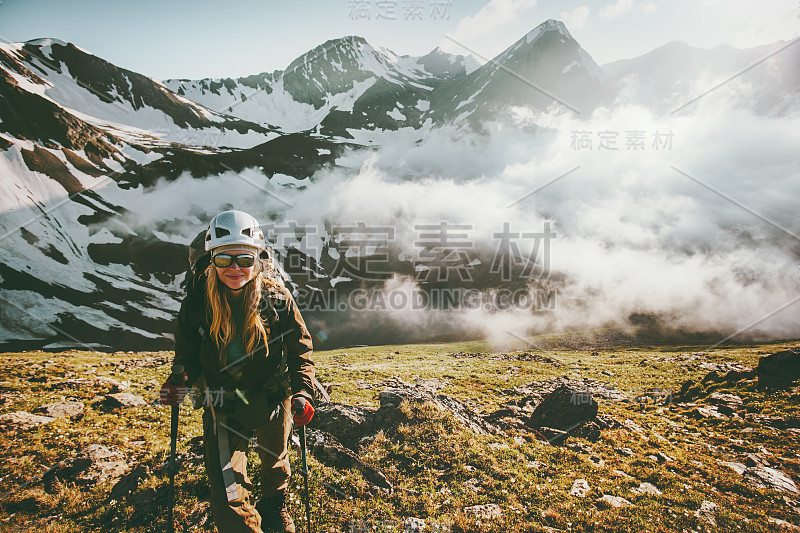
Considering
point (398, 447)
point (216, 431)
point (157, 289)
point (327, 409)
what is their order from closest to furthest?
point (216, 431)
point (398, 447)
point (327, 409)
point (157, 289)

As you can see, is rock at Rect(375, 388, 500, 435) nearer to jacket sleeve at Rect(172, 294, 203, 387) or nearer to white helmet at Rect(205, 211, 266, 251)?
jacket sleeve at Rect(172, 294, 203, 387)

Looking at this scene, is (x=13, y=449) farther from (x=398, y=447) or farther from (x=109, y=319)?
(x=109, y=319)

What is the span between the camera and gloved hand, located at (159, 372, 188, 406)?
5.41 metres

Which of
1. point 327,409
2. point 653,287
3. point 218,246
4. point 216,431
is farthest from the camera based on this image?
point 653,287

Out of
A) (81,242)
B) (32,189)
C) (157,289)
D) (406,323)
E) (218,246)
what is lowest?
(406,323)

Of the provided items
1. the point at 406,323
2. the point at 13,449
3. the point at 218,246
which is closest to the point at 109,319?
the point at 406,323

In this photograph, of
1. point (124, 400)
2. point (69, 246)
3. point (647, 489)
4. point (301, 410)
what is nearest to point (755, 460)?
point (647, 489)

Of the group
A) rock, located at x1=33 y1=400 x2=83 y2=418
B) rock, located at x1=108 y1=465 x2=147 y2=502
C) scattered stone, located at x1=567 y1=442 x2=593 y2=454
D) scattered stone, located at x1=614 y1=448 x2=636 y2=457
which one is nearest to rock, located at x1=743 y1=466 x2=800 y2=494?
scattered stone, located at x1=614 y1=448 x2=636 y2=457

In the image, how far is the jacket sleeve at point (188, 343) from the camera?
5.65 m

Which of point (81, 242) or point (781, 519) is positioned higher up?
point (81, 242)

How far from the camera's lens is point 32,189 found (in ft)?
502

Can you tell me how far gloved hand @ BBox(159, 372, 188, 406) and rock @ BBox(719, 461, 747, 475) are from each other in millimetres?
19046

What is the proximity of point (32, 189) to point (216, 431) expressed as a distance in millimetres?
228262

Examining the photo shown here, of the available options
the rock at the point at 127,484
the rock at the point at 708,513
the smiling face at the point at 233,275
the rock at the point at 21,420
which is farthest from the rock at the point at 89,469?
the rock at the point at 708,513
